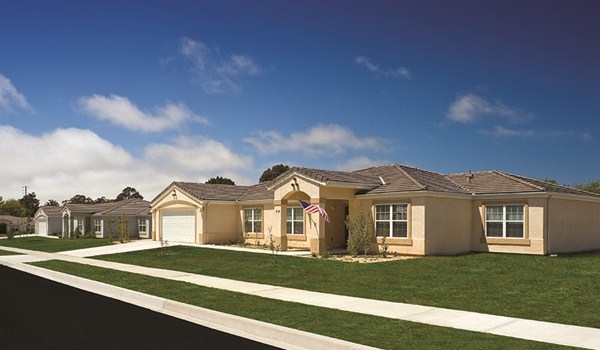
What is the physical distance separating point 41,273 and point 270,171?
199 feet

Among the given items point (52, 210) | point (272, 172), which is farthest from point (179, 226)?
point (272, 172)

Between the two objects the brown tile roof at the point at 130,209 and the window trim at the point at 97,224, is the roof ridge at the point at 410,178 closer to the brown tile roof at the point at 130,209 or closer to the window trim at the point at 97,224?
the brown tile roof at the point at 130,209

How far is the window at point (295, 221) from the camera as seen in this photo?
30.4 m

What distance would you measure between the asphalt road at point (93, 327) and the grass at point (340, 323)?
125 centimetres

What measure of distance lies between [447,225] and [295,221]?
9.40m

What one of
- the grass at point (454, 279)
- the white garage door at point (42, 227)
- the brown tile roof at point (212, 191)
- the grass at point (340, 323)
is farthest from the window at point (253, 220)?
the white garage door at point (42, 227)

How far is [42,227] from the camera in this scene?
63.7 m

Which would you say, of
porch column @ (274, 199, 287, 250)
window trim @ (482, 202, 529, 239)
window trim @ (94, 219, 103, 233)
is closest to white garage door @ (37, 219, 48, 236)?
window trim @ (94, 219, 103, 233)

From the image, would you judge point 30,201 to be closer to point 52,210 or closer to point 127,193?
point 127,193

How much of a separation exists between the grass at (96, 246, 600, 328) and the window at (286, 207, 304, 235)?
5.27 metres

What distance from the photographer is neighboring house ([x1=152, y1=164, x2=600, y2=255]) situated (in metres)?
23.9

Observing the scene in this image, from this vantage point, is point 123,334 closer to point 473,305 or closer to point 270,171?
point 473,305

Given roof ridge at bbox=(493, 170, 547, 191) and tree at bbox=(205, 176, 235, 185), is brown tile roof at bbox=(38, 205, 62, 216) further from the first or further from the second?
roof ridge at bbox=(493, 170, 547, 191)

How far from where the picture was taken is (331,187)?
2598 cm
